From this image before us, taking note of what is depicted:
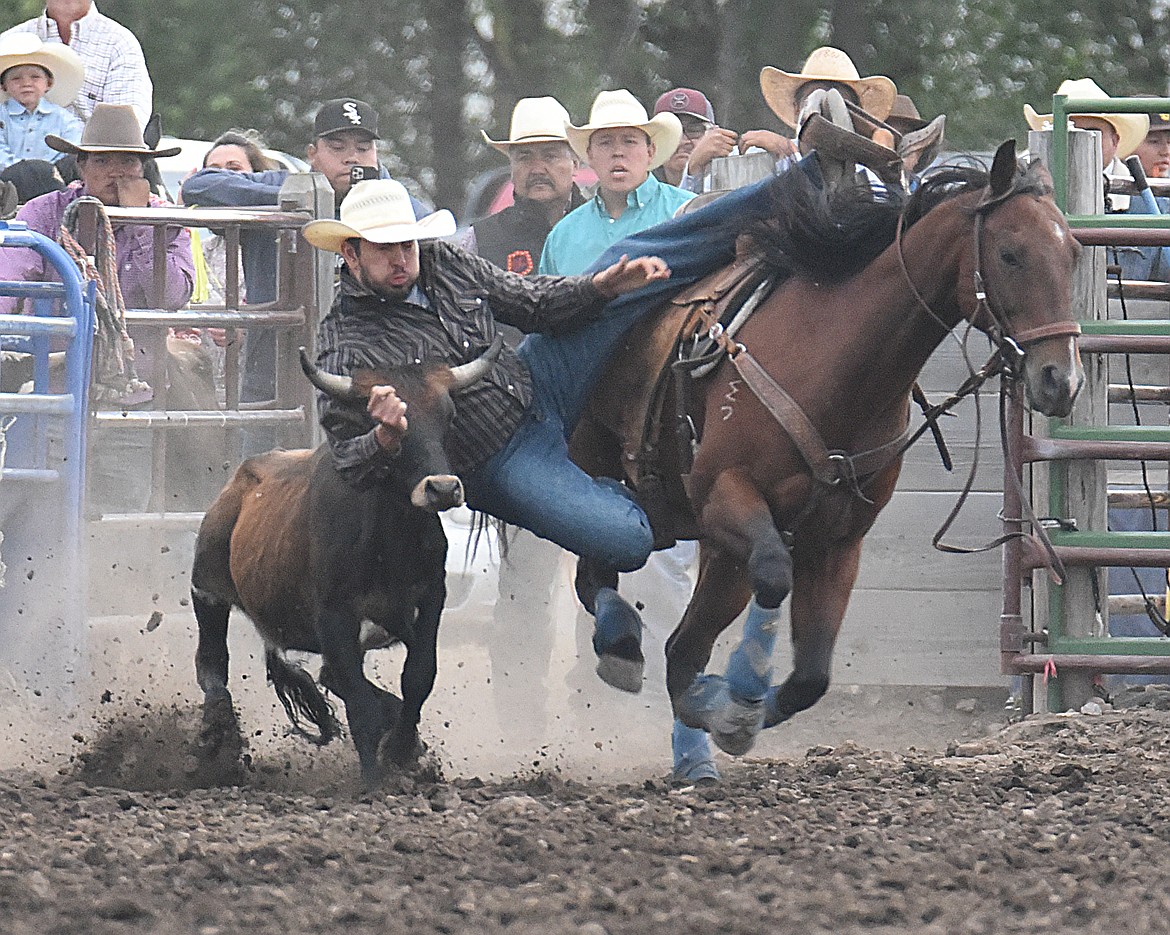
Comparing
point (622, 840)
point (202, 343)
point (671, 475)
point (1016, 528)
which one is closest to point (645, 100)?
point (202, 343)

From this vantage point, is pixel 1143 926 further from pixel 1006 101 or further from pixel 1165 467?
pixel 1006 101

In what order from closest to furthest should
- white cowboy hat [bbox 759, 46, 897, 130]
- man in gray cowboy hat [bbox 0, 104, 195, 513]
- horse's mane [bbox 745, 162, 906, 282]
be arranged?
1. horse's mane [bbox 745, 162, 906, 282]
2. white cowboy hat [bbox 759, 46, 897, 130]
3. man in gray cowboy hat [bbox 0, 104, 195, 513]

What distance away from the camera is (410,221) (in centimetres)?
532

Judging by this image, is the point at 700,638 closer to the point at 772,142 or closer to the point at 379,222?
the point at 379,222

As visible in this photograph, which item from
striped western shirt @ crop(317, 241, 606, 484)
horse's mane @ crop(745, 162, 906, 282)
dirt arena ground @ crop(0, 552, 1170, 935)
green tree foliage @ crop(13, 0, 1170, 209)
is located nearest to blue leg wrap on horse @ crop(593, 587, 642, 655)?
dirt arena ground @ crop(0, 552, 1170, 935)

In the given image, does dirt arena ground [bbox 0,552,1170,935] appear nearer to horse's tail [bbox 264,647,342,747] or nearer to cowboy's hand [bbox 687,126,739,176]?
horse's tail [bbox 264,647,342,747]

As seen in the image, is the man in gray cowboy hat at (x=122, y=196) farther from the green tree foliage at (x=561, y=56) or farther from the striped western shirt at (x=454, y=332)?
the green tree foliage at (x=561, y=56)

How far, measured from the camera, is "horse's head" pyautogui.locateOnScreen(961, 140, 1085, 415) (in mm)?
4871

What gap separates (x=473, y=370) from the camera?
5312mm

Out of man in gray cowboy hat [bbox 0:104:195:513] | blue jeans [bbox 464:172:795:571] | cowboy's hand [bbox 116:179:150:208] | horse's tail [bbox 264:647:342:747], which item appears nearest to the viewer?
blue jeans [bbox 464:172:795:571]

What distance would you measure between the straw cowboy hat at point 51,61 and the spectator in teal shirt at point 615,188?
2206 millimetres

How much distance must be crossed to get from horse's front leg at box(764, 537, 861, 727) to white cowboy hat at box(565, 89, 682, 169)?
273cm

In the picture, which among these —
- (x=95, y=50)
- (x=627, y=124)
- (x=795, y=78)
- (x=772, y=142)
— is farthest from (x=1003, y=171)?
(x=95, y=50)

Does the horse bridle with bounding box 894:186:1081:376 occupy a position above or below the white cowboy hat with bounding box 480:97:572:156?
below
